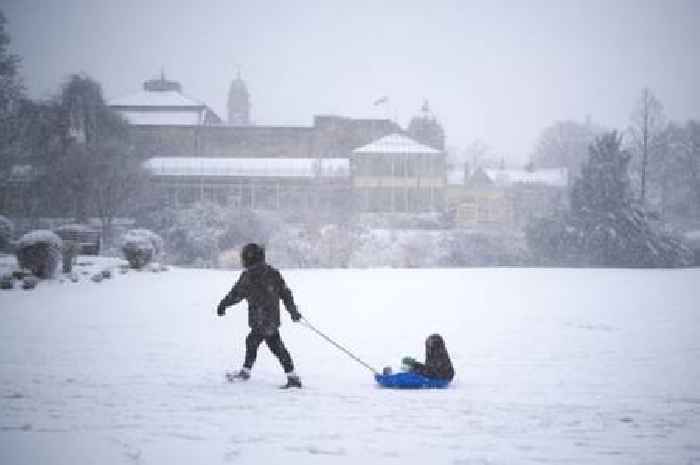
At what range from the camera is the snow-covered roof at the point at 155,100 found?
5506 cm

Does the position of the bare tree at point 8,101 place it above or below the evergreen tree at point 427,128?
below

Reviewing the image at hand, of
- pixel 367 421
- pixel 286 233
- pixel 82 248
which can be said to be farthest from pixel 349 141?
pixel 367 421

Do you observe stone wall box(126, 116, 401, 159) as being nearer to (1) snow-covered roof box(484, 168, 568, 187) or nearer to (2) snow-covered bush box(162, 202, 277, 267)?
(1) snow-covered roof box(484, 168, 568, 187)

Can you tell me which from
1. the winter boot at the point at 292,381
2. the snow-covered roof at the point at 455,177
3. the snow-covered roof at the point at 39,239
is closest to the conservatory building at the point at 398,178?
the snow-covered roof at the point at 455,177

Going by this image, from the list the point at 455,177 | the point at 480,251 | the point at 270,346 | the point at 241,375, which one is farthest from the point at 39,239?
the point at 455,177

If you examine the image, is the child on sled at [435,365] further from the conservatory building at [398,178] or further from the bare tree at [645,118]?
the conservatory building at [398,178]

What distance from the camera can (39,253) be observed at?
1430 cm

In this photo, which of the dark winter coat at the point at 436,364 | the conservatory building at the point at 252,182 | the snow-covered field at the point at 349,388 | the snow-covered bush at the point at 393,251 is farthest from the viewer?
the conservatory building at the point at 252,182

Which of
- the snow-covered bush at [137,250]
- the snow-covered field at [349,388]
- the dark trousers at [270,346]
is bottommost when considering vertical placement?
the snow-covered field at [349,388]

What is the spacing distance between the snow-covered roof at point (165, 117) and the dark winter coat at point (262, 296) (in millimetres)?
50898

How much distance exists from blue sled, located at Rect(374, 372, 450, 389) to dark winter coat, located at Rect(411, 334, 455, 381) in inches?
2.6

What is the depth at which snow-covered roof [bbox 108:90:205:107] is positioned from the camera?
181 feet

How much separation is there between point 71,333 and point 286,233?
19071 mm

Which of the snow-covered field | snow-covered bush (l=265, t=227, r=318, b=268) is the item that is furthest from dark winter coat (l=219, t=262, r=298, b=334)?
snow-covered bush (l=265, t=227, r=318, b=268)
